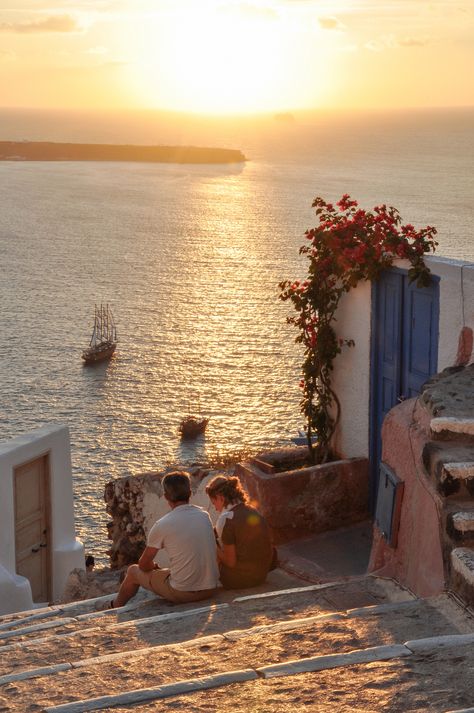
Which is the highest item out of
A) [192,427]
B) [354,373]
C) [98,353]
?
[354,373]

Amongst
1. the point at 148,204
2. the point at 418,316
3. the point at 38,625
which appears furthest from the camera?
the point at 148,204

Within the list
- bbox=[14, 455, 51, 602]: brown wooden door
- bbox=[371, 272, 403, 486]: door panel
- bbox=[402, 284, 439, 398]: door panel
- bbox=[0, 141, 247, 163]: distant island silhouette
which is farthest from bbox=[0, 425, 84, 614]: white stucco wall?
bbox=[0, 141, 247, 163]: distant island silhouette

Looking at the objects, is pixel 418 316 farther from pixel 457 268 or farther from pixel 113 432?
pixel 113 432

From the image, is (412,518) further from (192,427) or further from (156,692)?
(192,427)

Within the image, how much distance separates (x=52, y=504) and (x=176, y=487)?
17.2 feet

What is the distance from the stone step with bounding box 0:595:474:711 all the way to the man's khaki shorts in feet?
3.79

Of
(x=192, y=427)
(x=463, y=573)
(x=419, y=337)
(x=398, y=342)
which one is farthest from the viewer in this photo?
(x=192, y=427)

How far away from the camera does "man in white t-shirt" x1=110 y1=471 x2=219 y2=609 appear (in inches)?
217

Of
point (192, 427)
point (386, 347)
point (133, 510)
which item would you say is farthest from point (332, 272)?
point (192, 427)

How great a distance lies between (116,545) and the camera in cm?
1150

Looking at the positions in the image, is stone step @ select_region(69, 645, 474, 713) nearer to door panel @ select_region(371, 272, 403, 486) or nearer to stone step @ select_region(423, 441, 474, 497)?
stone step @ select_region(423, 441, 474, 497)

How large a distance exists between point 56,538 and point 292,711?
306 inches

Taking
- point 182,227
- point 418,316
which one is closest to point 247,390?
point 418,316

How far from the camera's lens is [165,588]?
18.5 ft
